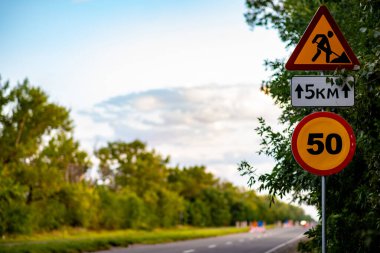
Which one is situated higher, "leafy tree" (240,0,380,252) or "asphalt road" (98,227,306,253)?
"leafy tree" (240,0,380,252)

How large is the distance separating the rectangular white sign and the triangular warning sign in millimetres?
142

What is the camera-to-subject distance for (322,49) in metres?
6.50

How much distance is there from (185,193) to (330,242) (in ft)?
281

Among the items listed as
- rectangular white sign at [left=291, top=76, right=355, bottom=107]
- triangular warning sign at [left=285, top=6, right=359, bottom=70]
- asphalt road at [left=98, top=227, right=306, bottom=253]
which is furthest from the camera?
asphalt road at [left=98, top=227, right=306, bottom=253]

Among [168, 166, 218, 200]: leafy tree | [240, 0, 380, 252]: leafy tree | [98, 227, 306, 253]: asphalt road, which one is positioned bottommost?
[98, 227, 306, 253]: asphalt road

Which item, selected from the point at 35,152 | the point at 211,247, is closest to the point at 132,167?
the point at 35,152

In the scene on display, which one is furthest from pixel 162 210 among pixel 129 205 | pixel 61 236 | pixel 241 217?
pixel 241 217

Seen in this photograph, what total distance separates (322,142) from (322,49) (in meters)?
1.05

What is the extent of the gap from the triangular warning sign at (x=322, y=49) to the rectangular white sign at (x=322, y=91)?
142mm

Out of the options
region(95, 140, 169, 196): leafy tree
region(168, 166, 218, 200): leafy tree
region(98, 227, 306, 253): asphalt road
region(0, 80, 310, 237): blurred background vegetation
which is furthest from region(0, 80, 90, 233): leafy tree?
region(168, 166, 218, 200): leafy tree

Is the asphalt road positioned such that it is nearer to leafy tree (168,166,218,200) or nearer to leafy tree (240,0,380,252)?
leafy tree (240,0,380,252)

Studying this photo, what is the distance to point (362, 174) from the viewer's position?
336 inches

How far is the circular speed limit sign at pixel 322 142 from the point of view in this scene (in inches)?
243

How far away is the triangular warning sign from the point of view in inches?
251
